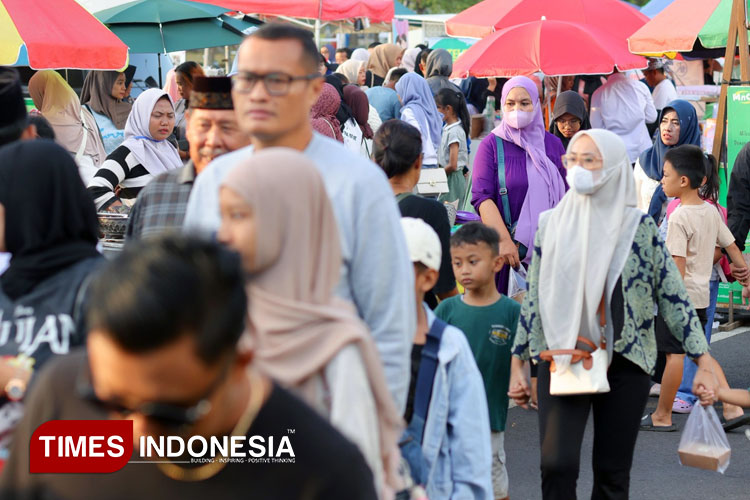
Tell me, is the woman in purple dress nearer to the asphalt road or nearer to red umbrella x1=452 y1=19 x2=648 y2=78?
the asphalt road

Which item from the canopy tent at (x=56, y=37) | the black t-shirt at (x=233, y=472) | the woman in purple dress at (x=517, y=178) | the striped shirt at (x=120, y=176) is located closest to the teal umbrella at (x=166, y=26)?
the canopy tent at (x=56, y=37)

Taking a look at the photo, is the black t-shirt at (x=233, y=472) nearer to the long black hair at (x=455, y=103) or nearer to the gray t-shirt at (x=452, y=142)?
the gray t-shirt at (x=452, y=142)

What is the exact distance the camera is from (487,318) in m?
5.11

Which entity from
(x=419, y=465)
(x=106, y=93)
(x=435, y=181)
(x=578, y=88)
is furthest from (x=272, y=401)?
(x=578, y=88)

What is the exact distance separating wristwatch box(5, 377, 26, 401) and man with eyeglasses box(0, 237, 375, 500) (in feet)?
3.09

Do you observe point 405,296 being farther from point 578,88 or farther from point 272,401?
point 578,88

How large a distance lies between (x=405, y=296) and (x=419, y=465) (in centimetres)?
82

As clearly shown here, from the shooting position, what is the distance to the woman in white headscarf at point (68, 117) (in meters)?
8.69

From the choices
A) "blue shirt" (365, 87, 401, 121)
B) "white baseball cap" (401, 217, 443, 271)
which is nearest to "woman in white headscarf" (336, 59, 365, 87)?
"blue shirt" (365, 87, 401, 121)

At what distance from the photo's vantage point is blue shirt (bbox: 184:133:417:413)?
2.77 m

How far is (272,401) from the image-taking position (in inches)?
73.5

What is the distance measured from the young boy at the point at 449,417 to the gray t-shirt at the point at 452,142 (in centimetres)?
739

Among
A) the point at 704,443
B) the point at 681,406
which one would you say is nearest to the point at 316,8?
the point at 681,406

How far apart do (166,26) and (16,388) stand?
10.2 m
